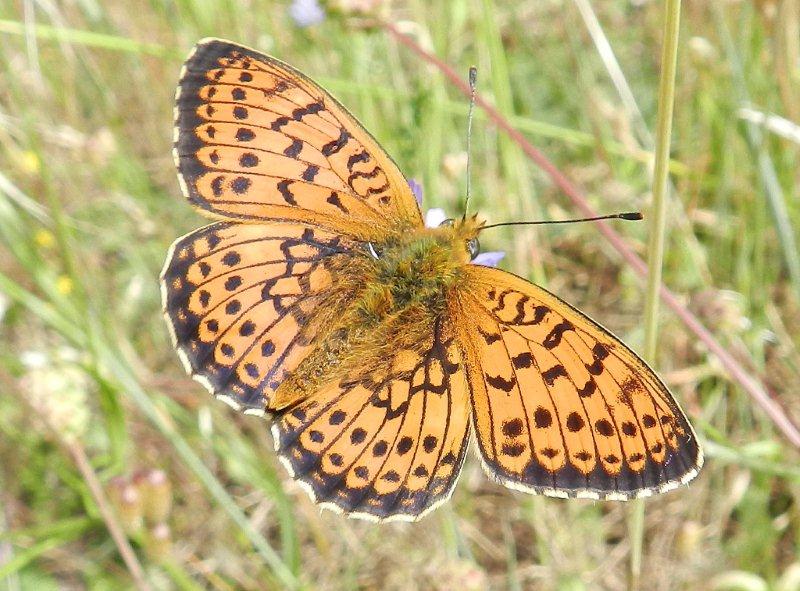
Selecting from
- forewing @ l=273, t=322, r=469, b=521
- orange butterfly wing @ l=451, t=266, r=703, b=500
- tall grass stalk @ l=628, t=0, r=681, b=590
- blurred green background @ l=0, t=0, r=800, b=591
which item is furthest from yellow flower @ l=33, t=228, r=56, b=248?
tall grass stalk @ l=628, t=0, r=681, b=590

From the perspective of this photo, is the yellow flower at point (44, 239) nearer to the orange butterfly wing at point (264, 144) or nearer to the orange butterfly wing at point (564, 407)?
the orange butterfly wing at point (264, 144)

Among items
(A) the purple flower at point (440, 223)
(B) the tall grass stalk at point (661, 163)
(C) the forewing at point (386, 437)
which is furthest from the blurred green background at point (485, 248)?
(B) the tall grass stalk at point (661, 163)

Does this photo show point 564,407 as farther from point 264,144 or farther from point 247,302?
point 264,144

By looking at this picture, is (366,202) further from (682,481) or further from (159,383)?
(159,383)

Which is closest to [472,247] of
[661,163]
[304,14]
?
[661,163]

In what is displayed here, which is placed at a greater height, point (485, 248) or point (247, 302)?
point (247, 302)

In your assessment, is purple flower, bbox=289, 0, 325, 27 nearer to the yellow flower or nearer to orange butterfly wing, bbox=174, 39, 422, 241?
orange butterfly wing, bbox=174, 39, 422, 241
